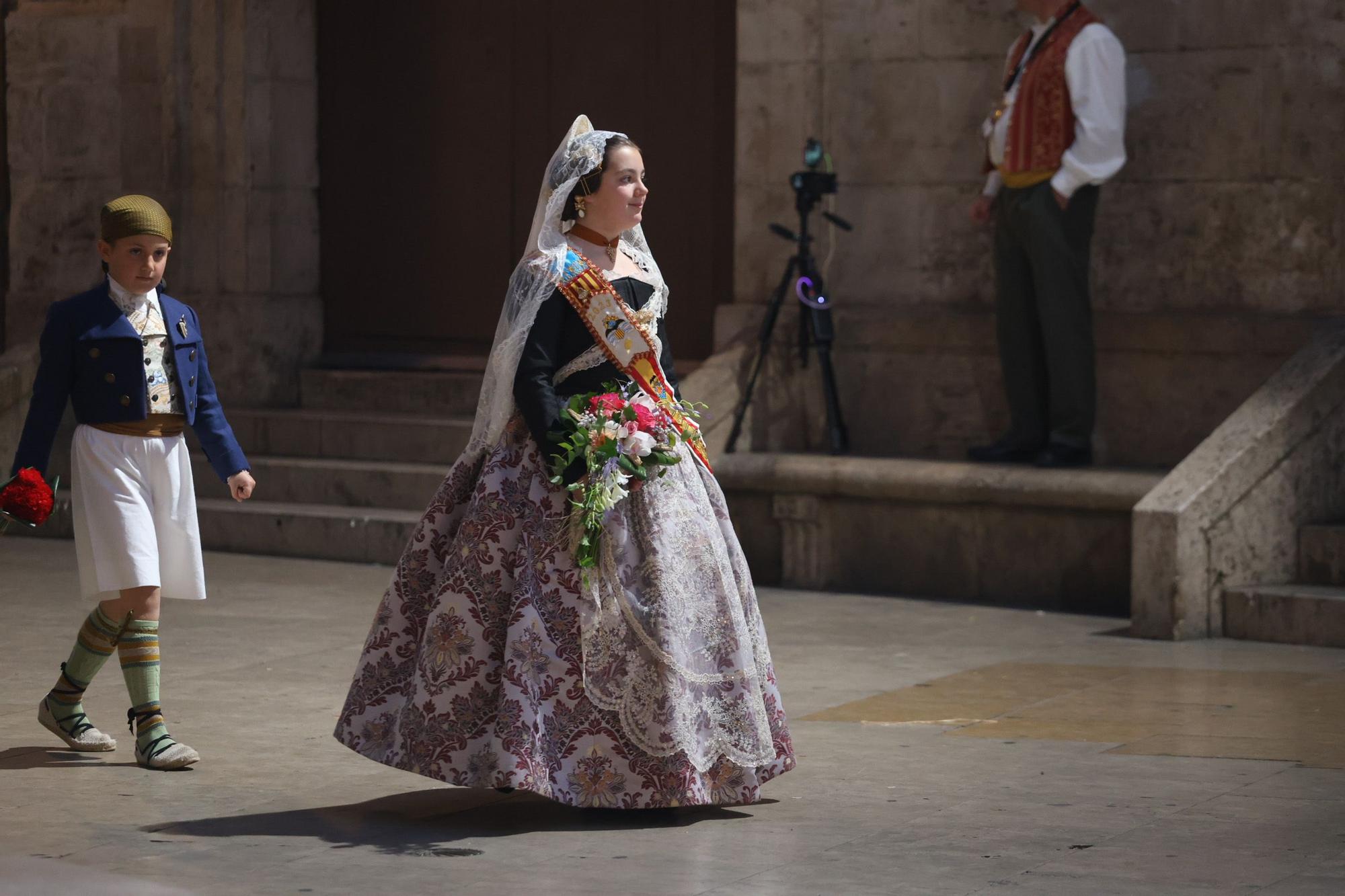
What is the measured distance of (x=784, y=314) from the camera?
1101cm

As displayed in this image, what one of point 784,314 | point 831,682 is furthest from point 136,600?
point 784,314

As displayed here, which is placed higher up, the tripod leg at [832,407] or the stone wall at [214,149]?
the stone wall at [214,149]

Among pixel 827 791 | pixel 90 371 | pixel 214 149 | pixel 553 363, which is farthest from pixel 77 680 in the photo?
pixel 214 149

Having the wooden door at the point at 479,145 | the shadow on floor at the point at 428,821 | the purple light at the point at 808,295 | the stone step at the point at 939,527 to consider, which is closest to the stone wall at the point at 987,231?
the purple light at the point at 808,295

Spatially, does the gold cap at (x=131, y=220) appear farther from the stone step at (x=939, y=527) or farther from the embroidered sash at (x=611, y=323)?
the stone step at (x=939, y=527)

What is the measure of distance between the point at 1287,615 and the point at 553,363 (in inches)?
159

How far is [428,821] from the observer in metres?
5.65

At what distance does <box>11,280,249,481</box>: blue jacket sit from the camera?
20.5 feet

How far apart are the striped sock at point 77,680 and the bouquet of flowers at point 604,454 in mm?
1624

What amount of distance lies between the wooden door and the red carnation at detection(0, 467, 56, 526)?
6.18 m

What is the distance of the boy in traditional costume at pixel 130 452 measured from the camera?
245 inches

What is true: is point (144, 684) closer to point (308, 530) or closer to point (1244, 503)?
point (1244, 503)

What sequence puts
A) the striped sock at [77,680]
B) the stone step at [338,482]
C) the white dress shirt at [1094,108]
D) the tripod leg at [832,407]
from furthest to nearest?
the stone step at [338,482] < the tripod leg at [832,407] < the white dress shirt at [1094,108] < the striped sock at [77,680]

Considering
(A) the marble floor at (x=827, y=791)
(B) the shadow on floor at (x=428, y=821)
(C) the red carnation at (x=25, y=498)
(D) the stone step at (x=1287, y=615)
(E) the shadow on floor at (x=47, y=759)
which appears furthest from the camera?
(D) the stone step at (x=1287, y=615)
